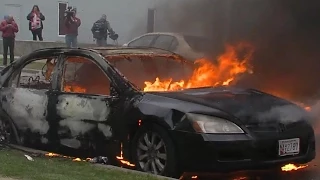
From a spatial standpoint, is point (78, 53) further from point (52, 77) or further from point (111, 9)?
point (111, 9)

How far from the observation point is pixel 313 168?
747 centimetres

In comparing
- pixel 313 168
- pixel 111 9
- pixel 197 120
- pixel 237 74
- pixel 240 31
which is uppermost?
pixel 111 9

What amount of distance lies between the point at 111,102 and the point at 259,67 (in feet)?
17.3

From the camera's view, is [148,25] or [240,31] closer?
[240,31]

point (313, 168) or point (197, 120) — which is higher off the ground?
point (197, 120)

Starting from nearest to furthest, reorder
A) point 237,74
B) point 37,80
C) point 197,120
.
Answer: point 197,120 < point 37,80 < point 237,74

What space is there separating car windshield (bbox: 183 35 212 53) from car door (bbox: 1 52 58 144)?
15.2ft

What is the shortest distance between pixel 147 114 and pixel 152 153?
39cm

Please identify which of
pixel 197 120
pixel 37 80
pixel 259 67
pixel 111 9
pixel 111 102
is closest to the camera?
pixel 197 120

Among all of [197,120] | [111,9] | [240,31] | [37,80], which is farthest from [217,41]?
[111,9]

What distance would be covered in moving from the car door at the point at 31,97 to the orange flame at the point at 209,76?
1.20 m

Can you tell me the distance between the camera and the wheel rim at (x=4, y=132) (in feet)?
27.0

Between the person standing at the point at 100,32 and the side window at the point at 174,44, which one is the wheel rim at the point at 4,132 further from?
the person standing at the point at 100,32

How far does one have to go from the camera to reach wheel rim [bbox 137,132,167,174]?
6523 mm
